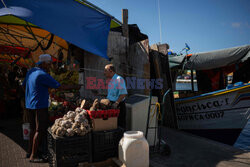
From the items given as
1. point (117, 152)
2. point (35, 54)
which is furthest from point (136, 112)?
point (35, 54)

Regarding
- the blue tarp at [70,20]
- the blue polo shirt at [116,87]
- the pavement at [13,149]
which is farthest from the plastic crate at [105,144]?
the blue tarp at [70,20]

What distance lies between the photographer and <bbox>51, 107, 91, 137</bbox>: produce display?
2.99 meters

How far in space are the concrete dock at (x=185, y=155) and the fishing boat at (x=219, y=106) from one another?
5.70 ft

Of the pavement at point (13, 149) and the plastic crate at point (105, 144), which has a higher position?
the plastic crate at point (105, 144)

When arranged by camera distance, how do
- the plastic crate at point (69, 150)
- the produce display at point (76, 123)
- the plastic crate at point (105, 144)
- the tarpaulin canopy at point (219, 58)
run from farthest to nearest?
the tarpaulin canopy at point (219, 58)
the plastic crate at point (105, 144)
the produce display at point (76, 123)
the plastic crate at point (69, 150)

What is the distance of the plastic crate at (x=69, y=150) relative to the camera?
289 cm

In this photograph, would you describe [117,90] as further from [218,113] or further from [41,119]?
[218,113]

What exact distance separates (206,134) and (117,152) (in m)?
4.74

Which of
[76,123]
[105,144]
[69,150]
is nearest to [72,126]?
[76,123]

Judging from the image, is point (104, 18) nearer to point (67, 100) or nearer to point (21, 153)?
point (67, 100)

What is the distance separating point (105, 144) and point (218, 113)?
15.8 ft

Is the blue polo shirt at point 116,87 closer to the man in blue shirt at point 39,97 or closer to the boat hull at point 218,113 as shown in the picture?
A: the man in blue shirt at point 39,97

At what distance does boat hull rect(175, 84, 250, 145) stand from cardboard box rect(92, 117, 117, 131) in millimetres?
4412

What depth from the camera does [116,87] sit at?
372 centimetres
